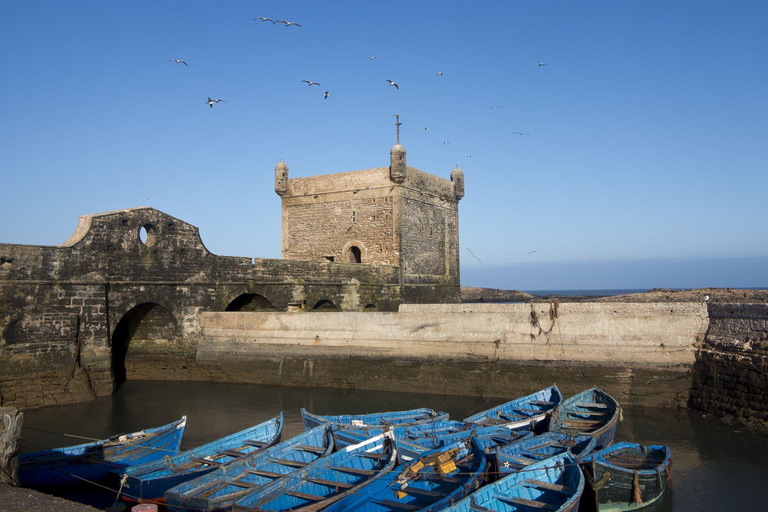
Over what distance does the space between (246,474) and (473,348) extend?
8932 millimetres

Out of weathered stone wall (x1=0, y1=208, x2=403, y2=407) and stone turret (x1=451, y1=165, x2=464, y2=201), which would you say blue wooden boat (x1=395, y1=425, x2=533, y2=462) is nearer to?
weathered stone wall (x1=0, y1=208, x2=403, y2=407)

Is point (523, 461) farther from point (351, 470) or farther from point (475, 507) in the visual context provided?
point (351, 470)

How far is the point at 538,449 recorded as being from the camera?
31.0 feet

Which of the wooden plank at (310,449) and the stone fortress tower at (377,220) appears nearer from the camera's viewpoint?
the wooden plank at (310,449)

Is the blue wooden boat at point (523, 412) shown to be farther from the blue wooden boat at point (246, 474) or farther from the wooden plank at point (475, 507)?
the wooden plank at point (475, 507)


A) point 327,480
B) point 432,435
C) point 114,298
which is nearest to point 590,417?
point 432,435

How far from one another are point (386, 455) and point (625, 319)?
27.5ft

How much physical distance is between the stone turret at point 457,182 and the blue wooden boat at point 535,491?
81.7ft

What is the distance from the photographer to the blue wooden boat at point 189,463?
830 cm

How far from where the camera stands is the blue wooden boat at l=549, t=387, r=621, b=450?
1025cm

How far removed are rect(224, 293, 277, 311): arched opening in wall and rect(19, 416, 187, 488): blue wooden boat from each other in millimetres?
11077

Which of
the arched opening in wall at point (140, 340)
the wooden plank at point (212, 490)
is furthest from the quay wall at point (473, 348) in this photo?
the wooden plank at point (212, 490)

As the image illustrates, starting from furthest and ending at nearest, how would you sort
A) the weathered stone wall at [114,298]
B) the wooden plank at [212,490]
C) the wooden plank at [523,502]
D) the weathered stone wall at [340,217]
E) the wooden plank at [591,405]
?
the weathered stone wall at [340,217] < the weathered stone wall at [114,298] < the wooden plank at [591,405] < the wooden plank at [212,490] < the wooden plank at [523,502]

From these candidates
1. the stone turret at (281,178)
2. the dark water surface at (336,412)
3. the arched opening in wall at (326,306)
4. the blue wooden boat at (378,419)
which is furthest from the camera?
the stone turret at (281,178)
